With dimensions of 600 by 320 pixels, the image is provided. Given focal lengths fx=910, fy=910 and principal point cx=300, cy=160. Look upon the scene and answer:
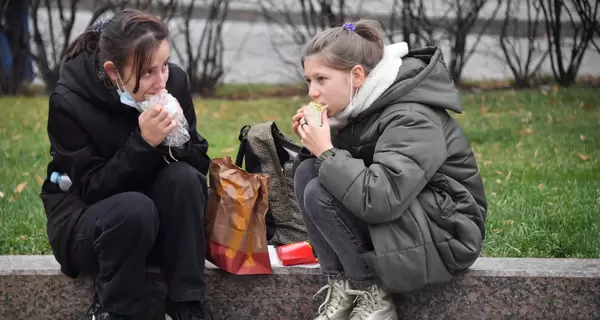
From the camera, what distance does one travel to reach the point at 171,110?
313cm

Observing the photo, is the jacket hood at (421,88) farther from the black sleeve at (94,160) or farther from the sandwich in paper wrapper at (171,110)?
the black sleeve at (94,160)

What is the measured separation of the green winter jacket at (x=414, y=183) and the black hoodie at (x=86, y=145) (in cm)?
68

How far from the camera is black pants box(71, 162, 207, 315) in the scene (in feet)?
9.88

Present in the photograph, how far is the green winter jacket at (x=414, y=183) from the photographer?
290cm

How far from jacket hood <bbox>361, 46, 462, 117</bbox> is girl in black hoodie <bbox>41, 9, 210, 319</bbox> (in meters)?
0.71

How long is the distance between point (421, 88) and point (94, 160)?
45.3 inches

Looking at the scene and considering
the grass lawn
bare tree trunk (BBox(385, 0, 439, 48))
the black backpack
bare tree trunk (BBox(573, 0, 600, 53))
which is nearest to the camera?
the black backpack

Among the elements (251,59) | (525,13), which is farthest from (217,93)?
(525,13)

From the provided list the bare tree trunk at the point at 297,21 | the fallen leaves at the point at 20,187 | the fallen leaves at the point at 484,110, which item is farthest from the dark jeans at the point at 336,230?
the bare tree trunk at the point at 297,21

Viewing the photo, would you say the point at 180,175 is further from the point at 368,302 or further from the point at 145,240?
the point at 368,302

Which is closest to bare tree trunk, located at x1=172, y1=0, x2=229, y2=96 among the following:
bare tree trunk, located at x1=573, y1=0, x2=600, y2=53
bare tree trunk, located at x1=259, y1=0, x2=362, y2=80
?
bare tree trunk, located at x1=259, y1=0, x2=362, y2=80

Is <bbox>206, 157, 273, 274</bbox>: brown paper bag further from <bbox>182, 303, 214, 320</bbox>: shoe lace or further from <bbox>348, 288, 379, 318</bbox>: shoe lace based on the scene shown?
<bbox>348, 288, 379, 318</bbox>: shoe lace

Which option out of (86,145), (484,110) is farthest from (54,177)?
(484,110)

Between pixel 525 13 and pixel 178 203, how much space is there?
6252mm
